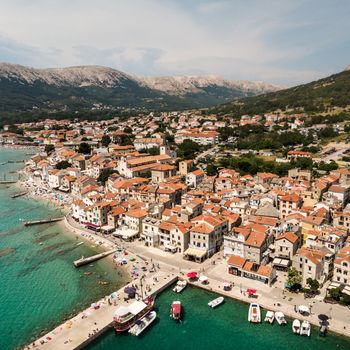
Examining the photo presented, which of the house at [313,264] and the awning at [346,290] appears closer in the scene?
the awning at [346,290]

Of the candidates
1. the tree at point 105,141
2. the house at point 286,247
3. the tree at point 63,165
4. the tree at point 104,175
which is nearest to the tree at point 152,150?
the tree at point 104,175

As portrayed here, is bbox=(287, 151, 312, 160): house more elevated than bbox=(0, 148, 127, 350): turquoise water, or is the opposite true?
bbox=(287, 151, 312, 160): house

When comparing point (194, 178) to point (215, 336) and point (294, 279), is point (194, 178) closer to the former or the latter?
point (294, 279)

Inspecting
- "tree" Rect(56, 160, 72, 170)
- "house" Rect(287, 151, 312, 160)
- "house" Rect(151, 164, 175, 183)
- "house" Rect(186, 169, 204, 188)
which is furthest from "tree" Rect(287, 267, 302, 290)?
"tree" Rect(56, 160, 72, 170)

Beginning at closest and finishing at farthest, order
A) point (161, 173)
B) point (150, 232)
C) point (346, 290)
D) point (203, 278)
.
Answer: point (346, 290)
point (203, 278)
point (150, 232)
point (161, 173)

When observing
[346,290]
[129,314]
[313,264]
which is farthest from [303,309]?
[129,314]

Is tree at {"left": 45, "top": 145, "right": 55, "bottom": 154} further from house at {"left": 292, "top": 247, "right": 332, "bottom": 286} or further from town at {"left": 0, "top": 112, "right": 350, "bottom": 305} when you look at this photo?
house at {"left": 292, "top": 247, "right": 332, "bottom": 286}

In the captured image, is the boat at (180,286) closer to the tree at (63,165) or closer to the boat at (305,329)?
the boat at (305,329)
